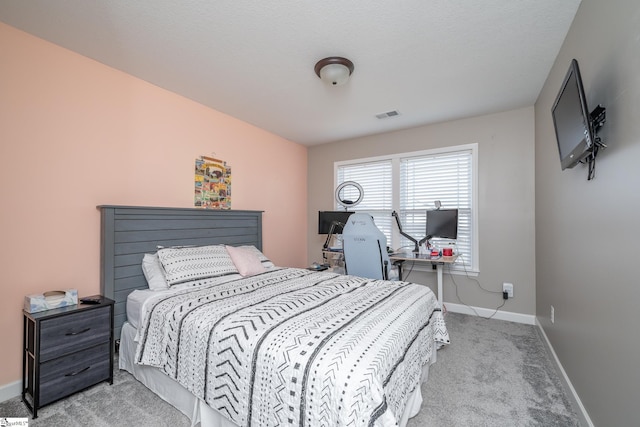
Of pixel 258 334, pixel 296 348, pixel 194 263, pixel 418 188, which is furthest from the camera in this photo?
pixel 418 188

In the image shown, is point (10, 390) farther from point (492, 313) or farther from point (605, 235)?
point (492, 313)

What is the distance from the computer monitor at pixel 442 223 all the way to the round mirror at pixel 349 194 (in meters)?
1.14

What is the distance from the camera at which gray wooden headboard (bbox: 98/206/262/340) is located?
7.41 feet

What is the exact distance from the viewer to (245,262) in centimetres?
282

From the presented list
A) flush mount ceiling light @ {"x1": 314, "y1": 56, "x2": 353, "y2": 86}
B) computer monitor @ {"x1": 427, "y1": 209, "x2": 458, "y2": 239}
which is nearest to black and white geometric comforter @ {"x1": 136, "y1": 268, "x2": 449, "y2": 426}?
computer monitor @ {"x1": 427, "y1": 209, "x2": 458, "y2": 239}

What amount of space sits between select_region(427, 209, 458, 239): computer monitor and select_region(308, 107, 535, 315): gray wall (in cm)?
39

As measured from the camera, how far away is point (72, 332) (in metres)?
1.83

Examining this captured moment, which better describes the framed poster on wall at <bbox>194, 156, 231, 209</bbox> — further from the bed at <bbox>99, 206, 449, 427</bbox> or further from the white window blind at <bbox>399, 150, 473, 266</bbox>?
the white window blind at <bbox>399, 150, 473, 266</bbox>

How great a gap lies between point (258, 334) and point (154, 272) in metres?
1.52

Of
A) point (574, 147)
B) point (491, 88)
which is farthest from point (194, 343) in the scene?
point (491, 88)

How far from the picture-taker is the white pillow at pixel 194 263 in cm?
235

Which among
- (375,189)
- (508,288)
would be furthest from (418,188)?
(508,288)

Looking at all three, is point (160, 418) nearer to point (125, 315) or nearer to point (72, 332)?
point (72, 332)

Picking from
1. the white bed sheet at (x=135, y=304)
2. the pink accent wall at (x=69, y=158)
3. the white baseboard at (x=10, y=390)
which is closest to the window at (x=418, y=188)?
the pink accent wall at (x=69, y=158)
